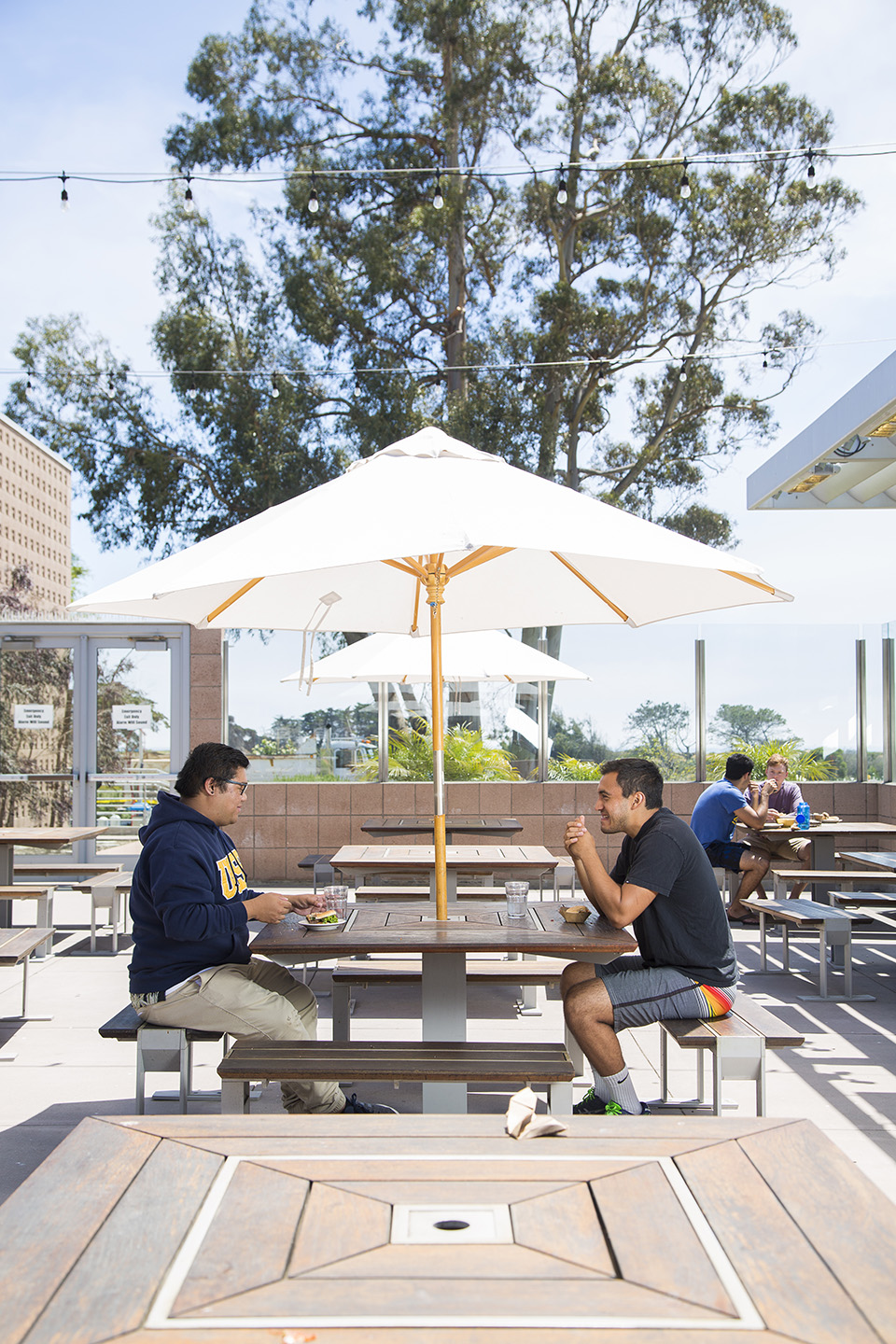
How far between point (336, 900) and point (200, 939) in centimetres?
57

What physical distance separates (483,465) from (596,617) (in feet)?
5.10

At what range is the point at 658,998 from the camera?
393cm

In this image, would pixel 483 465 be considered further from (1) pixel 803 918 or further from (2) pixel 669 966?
(1) pixel 803 918

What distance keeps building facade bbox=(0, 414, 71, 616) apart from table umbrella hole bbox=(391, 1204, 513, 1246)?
52.0 ft

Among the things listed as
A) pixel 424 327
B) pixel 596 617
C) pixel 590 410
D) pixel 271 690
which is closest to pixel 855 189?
pixel 590 410

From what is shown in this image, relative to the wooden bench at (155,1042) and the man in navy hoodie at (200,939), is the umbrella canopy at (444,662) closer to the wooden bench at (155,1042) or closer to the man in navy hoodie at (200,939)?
the man in navy hoodie at (200,939)

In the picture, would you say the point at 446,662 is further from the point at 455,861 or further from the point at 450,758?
the point at 450,758

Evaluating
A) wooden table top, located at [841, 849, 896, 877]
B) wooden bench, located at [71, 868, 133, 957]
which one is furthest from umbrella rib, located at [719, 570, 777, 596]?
wooden bench, located at [71, 868, 133, 957]

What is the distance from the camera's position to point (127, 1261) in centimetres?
158

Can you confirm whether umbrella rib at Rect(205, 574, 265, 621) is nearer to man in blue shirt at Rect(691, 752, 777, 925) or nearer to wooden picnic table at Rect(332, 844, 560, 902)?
wooden picnic table at Rect(332, 844, 560, 902)

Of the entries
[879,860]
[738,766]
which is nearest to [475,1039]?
[879,860]

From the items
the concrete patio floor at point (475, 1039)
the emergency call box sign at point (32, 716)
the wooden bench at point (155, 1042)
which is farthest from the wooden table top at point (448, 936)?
the emergency call box sign at point (32, 716)

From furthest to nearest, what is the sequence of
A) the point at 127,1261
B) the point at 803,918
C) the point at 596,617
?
the point at 803,918
the point at 596,617
the point at 127,1261

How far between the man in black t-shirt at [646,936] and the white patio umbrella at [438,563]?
62 centimetres
